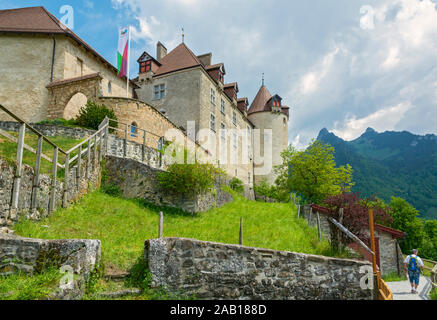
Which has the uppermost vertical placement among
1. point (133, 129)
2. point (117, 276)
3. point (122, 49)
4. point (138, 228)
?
point (122, 49)

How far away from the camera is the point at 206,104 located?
32.4 meters

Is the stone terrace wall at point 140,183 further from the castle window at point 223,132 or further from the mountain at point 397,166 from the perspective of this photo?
the mountain at point 397,166

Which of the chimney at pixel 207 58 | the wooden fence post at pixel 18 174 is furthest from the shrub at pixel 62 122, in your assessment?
the chimney at pixel 207 58

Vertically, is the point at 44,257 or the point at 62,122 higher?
the point at 62,122

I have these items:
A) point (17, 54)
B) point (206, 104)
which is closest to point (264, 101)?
point (206, 104)

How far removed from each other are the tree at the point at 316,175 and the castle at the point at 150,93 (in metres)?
7.75

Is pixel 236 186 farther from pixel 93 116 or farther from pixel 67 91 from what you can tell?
pixel 67 91

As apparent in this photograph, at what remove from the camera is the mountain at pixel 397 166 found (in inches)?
4011

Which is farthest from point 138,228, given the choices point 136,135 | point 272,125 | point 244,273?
point 272,125

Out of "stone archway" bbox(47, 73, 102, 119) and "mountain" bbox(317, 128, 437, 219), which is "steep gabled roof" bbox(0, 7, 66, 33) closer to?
"stone archway" bbox(47, 73, 102, 119)

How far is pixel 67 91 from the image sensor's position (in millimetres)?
22422

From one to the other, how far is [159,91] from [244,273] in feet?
95.5

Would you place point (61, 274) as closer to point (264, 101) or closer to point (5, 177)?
point (5, 177)
